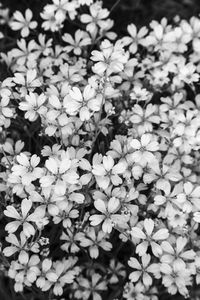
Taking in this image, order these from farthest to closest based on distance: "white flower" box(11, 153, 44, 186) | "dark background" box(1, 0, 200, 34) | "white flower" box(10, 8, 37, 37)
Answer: "dark background" box(1, 0, 200, 34), "white flower" box(10, 8, 37, 37), "white flower" box(11, 153, 44, 186)

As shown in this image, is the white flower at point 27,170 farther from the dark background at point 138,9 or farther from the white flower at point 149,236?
the dark background at point 138,9

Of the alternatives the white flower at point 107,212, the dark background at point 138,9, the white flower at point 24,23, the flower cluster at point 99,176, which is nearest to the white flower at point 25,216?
the flower cluster at point 99,176

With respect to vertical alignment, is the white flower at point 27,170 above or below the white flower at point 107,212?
above

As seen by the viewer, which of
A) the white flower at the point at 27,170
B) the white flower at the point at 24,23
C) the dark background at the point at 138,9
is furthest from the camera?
the dark background at the point at 138,9

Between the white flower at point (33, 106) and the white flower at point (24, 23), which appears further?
the white flower at point (24, 23)

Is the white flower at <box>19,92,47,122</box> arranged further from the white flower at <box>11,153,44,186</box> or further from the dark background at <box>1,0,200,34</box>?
the dark background at <box>1,0,200,34</box>

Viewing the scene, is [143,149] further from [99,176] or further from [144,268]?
[144,268]

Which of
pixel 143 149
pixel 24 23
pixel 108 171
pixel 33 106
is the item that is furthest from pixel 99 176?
pixel 24 23

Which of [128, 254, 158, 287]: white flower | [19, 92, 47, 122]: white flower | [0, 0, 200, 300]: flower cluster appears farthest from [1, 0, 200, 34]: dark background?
[128, 254, 158, 287]: white flower
